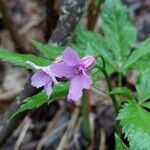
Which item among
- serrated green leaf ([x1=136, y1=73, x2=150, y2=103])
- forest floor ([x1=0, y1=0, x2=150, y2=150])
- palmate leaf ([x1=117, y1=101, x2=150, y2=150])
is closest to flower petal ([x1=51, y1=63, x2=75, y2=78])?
palmate leaf ([x1=117, y1=101, x2=150, y2=150])

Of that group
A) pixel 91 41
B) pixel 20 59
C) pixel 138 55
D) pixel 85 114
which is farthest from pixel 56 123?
pixel 20 59

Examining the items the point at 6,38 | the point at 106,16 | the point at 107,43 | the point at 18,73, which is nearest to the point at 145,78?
the point at 107,43

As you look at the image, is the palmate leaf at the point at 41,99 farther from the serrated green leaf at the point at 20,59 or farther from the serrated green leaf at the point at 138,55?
the serrated green leaf at the point at 138,55

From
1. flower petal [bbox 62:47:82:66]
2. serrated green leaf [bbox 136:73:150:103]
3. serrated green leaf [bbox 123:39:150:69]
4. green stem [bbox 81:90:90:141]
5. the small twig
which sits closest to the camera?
flower petal [bbox 62:47:82:66]

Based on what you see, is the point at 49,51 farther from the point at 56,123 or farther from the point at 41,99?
the point at 56,123

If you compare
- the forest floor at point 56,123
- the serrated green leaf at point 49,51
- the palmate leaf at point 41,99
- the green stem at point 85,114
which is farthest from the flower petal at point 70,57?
the forest floor at point 56,123

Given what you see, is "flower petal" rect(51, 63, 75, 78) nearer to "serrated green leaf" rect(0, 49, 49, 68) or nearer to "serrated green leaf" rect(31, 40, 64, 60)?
"serrated green leaf" rect(0, 49, 49, 68)

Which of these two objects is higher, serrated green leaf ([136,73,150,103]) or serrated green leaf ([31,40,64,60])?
serrated green leaf ([31,40,64,60])

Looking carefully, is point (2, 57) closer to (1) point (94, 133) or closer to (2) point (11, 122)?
(2) point (11, 122)
